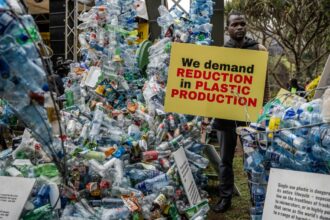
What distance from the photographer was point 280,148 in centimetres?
273

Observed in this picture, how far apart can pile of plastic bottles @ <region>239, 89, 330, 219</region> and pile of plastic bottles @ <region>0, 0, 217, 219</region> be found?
89 centimetres

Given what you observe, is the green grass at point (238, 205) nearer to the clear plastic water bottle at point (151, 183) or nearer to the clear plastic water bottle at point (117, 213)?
the clear plastic water bottle at point (151, 183)

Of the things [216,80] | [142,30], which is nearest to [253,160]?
[216,80]

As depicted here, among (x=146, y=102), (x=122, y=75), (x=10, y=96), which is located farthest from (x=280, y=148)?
(x=122, y=75)

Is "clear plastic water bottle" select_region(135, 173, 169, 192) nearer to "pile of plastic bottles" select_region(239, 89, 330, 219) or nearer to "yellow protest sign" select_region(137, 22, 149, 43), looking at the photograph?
"pile of plastic bottles" select_region(239, 89, 330, 219)

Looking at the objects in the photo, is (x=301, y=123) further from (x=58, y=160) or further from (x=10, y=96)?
(x=10, y=96)

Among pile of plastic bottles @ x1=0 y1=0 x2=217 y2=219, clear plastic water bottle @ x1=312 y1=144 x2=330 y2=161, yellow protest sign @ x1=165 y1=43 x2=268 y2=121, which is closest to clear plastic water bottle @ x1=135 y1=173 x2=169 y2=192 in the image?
pile of plastic bottles @ x1=0 y1=0 x2=217 y2=219

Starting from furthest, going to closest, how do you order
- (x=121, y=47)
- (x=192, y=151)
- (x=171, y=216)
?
(x=121, y=47), (x=192, y=151), (x=171, y=216)

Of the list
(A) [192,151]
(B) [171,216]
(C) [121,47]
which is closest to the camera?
(B) [171,216]

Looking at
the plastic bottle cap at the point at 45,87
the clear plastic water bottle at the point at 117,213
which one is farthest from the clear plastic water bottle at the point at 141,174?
the plastic bottle cap at the point at 45,87

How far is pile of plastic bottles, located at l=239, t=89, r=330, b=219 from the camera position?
2.49m

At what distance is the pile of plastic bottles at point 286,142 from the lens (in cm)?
249

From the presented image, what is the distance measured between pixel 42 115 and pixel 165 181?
79.9 inches

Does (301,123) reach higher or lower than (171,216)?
higher
